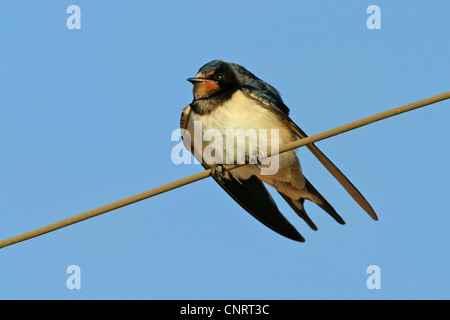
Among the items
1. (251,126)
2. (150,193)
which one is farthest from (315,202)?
(150,193)

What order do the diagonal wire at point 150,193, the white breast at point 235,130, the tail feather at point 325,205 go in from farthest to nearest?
the tail feather at point 325,205 → the white breast at point 235,130 → the diagonal wire at point 150,193

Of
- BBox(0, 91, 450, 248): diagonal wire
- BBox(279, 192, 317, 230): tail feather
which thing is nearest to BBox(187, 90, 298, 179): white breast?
BBox(279, 192, 317, 230): tail feather

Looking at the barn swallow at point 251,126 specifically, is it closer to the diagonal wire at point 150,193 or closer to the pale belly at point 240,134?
the pale belly at point 240,134

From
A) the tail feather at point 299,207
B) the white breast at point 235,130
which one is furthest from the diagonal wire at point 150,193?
the tail feather at point 299,207

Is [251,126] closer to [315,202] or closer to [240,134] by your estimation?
[240,134]

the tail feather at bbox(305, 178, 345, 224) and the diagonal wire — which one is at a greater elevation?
the tail feather at bbox(305, 178, 345, 224)

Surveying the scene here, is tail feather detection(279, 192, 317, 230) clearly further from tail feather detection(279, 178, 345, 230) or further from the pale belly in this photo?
the pale belly

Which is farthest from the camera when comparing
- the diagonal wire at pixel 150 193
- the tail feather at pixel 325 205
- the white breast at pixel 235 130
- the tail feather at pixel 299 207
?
the tail feather at pixel 299 207

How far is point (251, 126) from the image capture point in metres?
4.20

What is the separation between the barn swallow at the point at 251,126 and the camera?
4.25 metres

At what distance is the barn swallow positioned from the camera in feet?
13.9

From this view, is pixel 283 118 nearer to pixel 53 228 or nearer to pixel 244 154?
pixel 244 154

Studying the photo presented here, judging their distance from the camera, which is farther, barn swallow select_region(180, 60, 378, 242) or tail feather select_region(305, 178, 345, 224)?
tail feather select_region(305, 178, 345, 224)

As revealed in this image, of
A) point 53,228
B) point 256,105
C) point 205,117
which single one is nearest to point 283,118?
point 256,105
